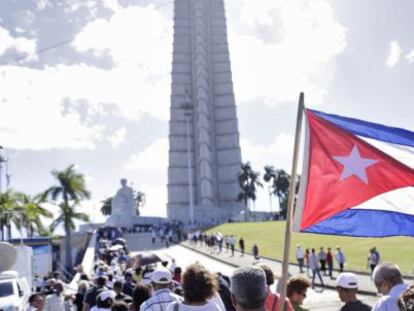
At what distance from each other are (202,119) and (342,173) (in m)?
76.9

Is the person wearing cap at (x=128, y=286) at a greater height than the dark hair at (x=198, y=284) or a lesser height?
lesser

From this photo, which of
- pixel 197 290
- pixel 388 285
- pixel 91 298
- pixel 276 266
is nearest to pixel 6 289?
pixel 91 298

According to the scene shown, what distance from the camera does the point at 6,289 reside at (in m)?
11.7

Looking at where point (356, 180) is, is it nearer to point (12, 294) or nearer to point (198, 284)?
point (198, 284)

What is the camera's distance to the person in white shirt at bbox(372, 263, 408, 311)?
11.4ft

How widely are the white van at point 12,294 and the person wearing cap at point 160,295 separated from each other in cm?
758

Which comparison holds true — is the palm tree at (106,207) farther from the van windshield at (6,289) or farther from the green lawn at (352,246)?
the van windshield at (6,289)

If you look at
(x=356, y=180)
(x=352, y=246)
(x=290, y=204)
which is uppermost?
(x=356, y=180)

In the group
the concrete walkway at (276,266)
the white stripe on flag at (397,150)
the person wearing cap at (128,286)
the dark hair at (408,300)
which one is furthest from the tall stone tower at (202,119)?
the dark hair at (408,300)

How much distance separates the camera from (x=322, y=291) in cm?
1633

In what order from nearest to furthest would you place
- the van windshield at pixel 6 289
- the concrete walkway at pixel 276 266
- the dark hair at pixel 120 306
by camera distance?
1. the dark hair at pixel 120 306
2. the van windshield at pixel 6 289
3. the concrete walkway at pixel 276 266

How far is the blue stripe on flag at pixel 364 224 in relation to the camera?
4.24 meters

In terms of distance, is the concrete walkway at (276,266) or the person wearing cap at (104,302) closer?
the person wearing cap at (104,302)

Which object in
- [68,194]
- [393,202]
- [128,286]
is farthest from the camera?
[68,194]
